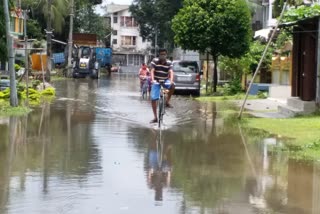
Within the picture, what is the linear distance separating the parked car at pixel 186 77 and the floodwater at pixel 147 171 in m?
15.5

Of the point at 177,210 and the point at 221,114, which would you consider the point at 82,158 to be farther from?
the point at 221,114

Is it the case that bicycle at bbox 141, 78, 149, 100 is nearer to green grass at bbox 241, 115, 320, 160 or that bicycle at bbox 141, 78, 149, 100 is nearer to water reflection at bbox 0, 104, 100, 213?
green grass at bbox 241, 115, 320, 160

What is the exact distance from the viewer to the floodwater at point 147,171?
23.0 feet

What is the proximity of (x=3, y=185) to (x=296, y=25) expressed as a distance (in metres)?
12.4

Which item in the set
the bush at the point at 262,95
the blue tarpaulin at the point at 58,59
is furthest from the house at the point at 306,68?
the blue tarpaulin at the point at 58,59

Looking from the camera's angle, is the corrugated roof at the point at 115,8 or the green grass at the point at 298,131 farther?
the corrugated roof at the point at 115,8

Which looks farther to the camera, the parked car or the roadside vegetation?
the parked car

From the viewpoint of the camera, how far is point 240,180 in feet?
27.7

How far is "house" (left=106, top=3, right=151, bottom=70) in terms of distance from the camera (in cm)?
11800

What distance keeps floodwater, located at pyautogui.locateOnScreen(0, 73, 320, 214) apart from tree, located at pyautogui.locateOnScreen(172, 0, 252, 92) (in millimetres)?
14709

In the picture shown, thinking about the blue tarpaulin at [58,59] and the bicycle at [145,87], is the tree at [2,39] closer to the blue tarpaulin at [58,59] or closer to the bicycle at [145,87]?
the bicycle at [145,87]

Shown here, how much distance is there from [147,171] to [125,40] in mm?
113275

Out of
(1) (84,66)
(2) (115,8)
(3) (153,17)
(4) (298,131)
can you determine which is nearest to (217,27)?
(4) (298,131)

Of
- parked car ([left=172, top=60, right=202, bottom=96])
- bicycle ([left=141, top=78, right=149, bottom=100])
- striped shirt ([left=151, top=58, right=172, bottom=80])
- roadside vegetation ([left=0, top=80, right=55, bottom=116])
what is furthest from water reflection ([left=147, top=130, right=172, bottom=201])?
parked car ([left=172, top=60, right=202, bottom=96])
